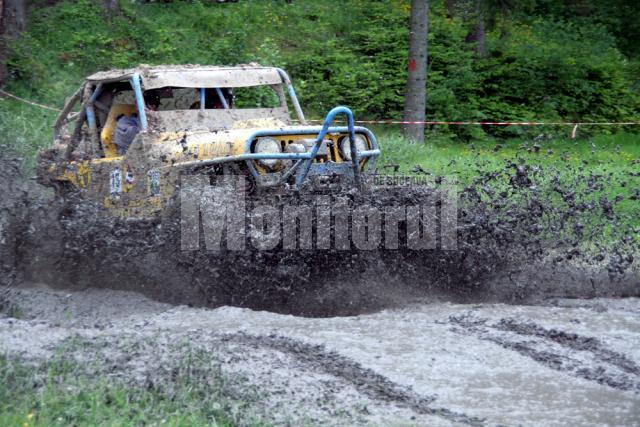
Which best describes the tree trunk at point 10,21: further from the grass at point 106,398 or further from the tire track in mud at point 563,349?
the grass at point 106,398

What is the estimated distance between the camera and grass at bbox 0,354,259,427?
14.4 feet

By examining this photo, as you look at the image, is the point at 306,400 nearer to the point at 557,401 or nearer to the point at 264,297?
the point at 557,401

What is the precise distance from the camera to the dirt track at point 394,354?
4.87 meters

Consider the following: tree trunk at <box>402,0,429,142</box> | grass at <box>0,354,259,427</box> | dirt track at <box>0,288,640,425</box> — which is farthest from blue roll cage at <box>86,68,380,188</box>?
tree trunk at <box>402,0,429,142</box>

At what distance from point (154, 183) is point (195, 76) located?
137cm

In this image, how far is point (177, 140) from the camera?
7824mm

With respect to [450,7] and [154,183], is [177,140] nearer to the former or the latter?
[154,183]

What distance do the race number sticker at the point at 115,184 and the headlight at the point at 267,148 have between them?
1484mm

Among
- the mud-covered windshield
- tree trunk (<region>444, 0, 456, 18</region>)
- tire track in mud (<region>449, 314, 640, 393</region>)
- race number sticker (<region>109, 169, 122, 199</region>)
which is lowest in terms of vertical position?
tire track in mud (<region>449, 314, 640, 393</region>)

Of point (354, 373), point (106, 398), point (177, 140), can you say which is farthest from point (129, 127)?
point (106, 398)

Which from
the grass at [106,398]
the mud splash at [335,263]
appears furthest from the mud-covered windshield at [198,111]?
the grass at [106,398]

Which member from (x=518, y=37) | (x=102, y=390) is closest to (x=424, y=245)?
(x=102, y=390)

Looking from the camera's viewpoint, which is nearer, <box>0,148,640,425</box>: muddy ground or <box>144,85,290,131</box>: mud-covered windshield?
<box>0,148,640,425</box>: muddy ground

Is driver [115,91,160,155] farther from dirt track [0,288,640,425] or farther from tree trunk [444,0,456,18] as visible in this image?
tree trunk [444,0,456,18]
